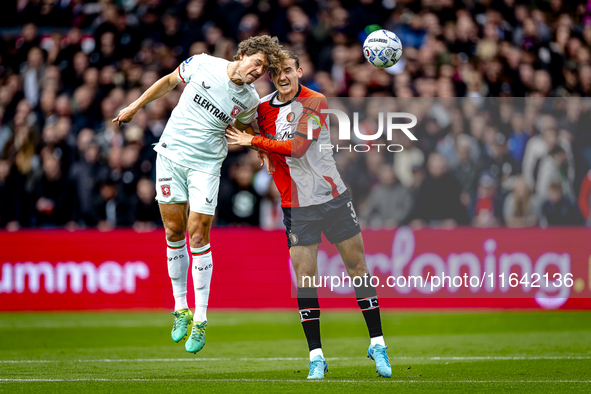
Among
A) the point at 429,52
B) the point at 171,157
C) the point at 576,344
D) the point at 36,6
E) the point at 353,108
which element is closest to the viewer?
the point at 171,157

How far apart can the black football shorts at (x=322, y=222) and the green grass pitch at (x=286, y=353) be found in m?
1.26

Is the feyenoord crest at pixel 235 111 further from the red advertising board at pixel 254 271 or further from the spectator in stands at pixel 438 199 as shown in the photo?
the spectator in stands at pixel 438 199

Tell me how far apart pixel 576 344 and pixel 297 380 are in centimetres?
426

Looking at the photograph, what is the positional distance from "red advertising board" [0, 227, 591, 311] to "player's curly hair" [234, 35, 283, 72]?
234 inches

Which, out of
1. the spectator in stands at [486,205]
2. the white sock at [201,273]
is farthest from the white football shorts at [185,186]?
the spectator in stands at [486,205]

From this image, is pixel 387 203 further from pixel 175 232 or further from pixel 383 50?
pixel 175 232

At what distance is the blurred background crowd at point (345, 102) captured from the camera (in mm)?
12539

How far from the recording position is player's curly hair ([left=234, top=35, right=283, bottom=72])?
270 inches

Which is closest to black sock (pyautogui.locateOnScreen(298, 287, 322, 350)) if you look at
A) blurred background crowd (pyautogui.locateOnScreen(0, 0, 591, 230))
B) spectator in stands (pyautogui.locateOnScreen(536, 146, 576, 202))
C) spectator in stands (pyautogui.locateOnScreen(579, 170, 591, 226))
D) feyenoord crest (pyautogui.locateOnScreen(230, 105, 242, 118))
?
feyenoord crest (pyautogui.locateOnScreen(230, 105, 242, 118))

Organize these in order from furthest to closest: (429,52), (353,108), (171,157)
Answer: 1. (429,52)
2. (353,108)
3. (171,157)

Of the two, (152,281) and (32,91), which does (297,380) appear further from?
(32,91)

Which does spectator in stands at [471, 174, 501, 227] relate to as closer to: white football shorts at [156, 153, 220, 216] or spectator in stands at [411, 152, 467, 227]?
spectator in stands at [411, 152, 467, 227]

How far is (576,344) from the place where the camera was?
939 cm

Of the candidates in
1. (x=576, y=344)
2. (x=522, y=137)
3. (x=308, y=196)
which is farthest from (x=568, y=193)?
(x=308, y=196)
